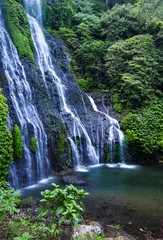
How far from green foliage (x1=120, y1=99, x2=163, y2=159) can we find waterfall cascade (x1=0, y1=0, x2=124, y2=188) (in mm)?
905

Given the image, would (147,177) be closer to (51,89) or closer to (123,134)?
(123,134)

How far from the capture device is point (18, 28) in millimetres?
13062

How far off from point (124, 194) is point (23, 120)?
20.3ft

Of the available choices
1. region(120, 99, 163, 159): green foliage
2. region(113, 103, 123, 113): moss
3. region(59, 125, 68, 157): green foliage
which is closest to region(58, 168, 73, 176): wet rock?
region(59, 125, 68, 157): green foliage

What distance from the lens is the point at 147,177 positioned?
32.7 feet

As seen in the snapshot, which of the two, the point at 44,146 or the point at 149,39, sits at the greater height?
the point at 149,39

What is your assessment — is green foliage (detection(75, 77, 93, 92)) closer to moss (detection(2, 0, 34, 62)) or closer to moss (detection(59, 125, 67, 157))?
moss (detection(2, 0, 34, 62))

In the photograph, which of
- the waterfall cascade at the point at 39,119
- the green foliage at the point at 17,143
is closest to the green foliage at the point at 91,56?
the waterfall cascade at the point at 39,119

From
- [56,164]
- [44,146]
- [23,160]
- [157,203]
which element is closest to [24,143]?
[23,160]

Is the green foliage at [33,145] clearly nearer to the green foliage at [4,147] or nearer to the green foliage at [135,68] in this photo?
the green foliage at [4,147]

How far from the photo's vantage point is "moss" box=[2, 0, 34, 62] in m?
12.4

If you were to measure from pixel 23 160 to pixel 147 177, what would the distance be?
22.4 feet

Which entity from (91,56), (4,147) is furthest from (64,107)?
(91,56)

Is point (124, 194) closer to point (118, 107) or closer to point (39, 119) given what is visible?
point (39, 119)
